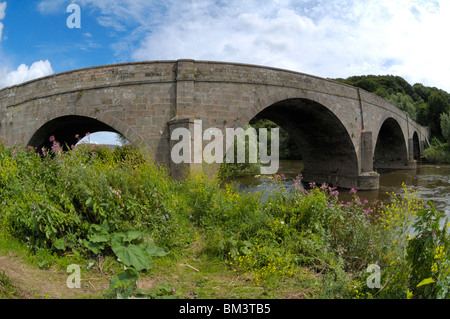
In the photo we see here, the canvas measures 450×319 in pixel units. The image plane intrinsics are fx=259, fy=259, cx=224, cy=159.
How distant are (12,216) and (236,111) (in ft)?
27.3

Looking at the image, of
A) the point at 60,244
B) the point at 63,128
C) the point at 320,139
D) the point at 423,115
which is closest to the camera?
the point at 60,244

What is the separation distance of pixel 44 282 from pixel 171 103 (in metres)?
8.08

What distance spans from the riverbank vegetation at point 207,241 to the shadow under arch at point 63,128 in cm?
733

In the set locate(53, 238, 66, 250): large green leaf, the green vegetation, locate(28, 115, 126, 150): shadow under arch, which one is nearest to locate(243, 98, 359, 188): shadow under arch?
locate(28, 115, 126, 150): shadow under arch

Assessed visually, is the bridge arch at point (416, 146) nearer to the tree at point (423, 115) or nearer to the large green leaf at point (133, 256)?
the tree at point (423, 115)

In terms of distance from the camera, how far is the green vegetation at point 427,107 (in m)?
32.2

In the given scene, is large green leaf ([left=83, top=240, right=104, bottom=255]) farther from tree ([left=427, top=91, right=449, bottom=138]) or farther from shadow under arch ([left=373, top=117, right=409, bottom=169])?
tree ([left=427, top=91, right=449, bottom=138])

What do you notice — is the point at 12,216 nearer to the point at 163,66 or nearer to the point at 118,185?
the point at 118,185

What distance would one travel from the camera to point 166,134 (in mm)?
10094

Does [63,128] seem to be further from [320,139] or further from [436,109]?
[436,109]

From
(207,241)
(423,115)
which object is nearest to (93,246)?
(207,241)

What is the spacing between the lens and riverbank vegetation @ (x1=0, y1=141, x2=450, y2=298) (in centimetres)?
270

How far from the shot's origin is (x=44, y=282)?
291 cm
